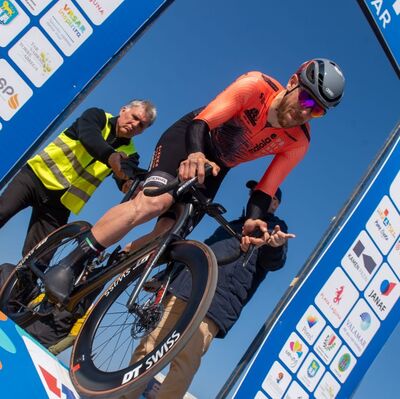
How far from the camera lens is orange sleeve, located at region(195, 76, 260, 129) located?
3.46 meters

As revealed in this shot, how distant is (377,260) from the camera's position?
5.18 m

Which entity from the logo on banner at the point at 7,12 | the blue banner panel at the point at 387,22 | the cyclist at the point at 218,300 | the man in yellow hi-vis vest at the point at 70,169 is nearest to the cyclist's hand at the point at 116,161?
the man in yellow hi-vis vest at the point at 70,169

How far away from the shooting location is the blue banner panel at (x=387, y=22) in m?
4.50

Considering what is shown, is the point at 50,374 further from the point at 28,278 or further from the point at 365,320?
the point at 365,320

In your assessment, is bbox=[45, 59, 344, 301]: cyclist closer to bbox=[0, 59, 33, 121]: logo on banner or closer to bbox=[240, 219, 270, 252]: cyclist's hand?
bbox=[240, 219, 270, 252]: cyclist's hand

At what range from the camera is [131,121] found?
181 inches

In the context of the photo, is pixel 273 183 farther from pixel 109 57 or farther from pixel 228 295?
pixel 109 57

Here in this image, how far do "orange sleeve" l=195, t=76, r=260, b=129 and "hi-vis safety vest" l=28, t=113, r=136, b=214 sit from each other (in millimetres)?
1374

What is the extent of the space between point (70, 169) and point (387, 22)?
300 cm

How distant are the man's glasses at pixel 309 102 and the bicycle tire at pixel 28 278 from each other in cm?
178

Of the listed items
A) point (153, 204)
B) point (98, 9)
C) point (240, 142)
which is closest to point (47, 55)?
point (98, 9)

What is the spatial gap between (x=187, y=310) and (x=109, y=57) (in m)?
1.73

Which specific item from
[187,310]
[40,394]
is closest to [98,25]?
[187,310]

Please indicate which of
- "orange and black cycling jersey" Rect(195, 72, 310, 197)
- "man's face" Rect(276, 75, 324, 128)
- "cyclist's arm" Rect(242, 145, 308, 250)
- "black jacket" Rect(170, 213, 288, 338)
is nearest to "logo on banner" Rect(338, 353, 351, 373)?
"black jacket" Rect(170, 213, 288, 338)
